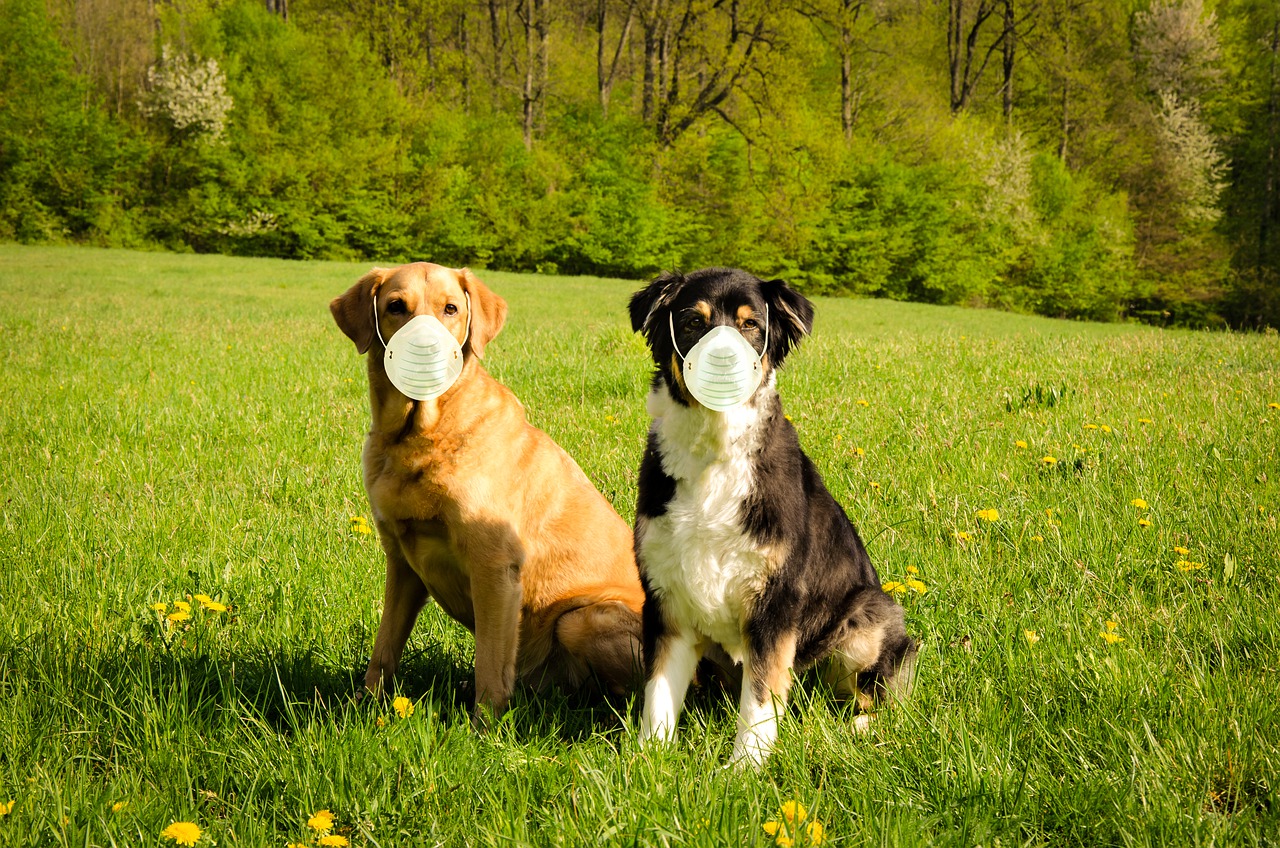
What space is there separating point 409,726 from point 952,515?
9.82 ft

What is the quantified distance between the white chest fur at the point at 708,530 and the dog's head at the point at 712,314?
13 cm

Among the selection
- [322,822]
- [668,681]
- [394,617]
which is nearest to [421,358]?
[394,617]

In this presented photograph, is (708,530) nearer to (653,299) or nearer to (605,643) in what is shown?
(605,643)

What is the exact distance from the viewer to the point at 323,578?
3908 millimetres

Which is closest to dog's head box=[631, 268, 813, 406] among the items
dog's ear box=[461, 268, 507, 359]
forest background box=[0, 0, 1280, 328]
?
dog's ear box=[461, 268, 507, 359]

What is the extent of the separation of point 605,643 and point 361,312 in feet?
5.20

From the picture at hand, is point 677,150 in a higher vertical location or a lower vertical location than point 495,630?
higher

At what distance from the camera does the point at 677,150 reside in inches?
1617

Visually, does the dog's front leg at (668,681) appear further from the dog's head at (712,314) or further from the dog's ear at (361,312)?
the dog's ear at (361,312)

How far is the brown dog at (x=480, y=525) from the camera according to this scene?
3.04 m

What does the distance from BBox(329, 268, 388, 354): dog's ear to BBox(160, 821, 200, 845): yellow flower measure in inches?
70.6

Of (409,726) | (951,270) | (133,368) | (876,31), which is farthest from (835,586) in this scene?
(876,31)

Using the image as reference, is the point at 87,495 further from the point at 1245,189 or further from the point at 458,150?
the point at 1245,189

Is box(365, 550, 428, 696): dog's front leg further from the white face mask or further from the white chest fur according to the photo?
the white face mask
